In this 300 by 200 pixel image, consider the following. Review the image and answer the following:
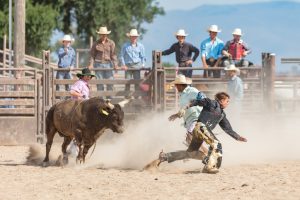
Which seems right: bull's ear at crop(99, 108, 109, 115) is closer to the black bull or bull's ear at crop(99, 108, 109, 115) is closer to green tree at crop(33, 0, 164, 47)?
the black bull

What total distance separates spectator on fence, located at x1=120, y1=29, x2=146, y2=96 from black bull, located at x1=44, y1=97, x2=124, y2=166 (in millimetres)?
4055

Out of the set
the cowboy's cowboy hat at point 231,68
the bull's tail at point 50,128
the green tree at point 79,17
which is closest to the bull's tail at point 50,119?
the bull's tail at point 50,128

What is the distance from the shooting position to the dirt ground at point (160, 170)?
12070mm

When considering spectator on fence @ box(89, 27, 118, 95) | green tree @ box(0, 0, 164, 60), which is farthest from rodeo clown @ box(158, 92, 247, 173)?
green tree @ box(0, 0, 164, 60)

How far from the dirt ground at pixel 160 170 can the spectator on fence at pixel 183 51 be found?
1.49 meters

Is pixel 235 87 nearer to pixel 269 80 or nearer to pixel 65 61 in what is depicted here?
pixel 269 80

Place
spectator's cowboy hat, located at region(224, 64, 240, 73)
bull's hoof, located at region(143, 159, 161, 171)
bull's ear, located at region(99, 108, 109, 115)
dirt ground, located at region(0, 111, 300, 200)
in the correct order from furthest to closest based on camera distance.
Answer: spectator's cowboy hat, located at region(224, 64, 240, 73) → bull's ear, located at region(99, 108, 109, 115) → bull's hoof, located at region(143, 159, 161, 171) → dirt ground, located at region(0, 111, 300, 200)

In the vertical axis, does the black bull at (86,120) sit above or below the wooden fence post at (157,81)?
below

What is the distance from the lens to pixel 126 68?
19562mm

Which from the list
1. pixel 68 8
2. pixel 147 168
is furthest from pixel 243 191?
pixel 68 8

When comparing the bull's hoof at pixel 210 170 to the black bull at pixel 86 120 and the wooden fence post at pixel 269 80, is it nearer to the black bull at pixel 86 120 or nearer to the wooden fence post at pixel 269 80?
the black bull at pixel 86 120

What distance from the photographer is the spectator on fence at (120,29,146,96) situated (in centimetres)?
1972

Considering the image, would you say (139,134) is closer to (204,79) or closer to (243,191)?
(204,79)

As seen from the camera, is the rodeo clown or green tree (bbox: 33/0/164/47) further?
green tree (bbox: 33/0/164/47)
